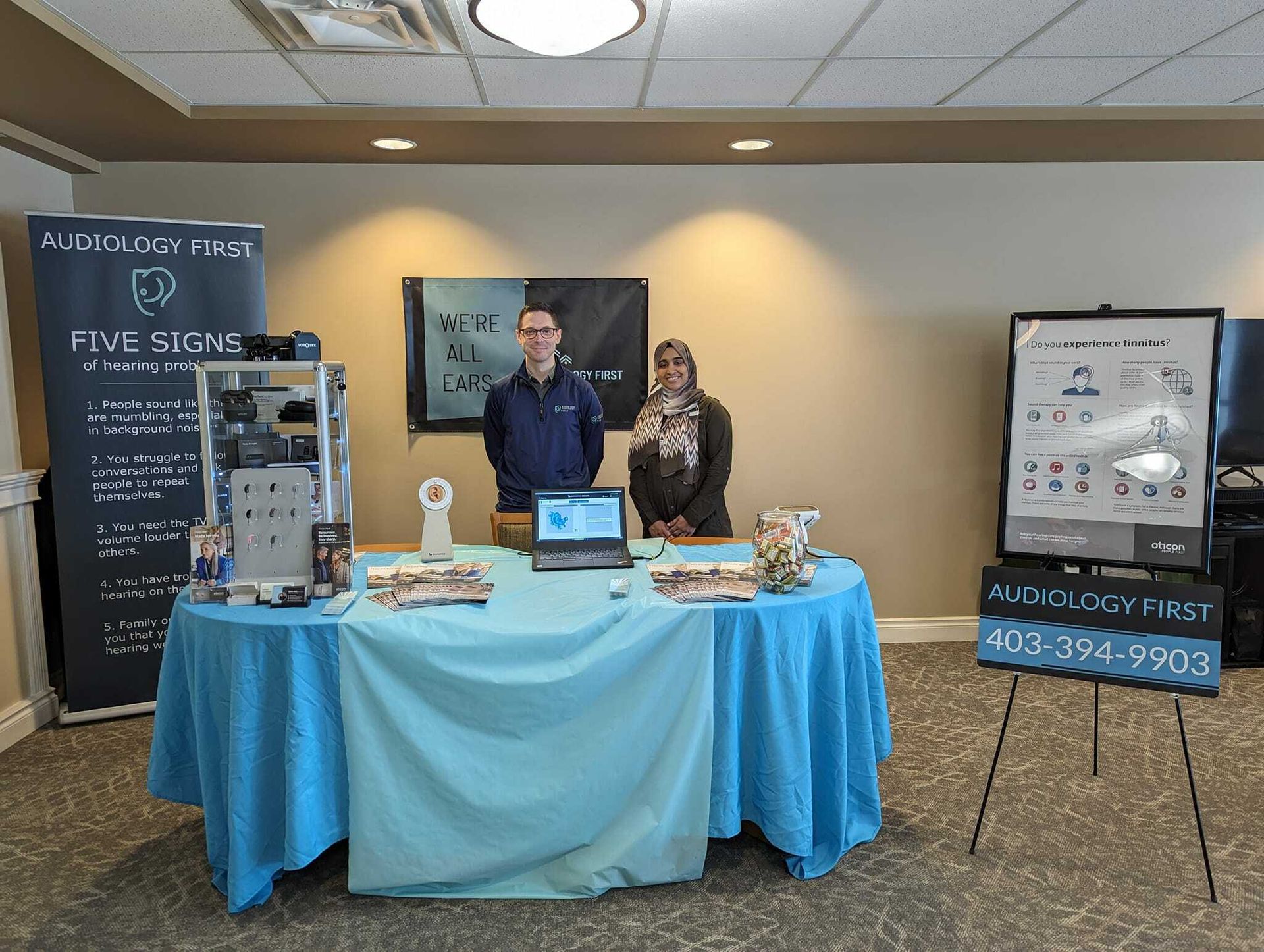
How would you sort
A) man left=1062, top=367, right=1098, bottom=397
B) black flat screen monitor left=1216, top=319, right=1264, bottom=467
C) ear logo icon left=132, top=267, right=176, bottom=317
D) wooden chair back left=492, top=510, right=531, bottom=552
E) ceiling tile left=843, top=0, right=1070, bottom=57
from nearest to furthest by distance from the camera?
1. ceiling tile left=843, top=0, right=1070, bottom=57
2. wooden chair back left=492, top=510, right=531, bottom=552
3. ear logo icon left=132, top=267, right=176, bottom=317
4. man left=1062, top=367, right=1098, bottom=397
5. black flat screen monitor left=1216, top=319, right=1264, bottom=467

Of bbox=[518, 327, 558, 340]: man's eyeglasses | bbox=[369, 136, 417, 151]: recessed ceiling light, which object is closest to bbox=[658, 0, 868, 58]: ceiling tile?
bbox=[518, 327, 558, 340]: man's eyeglasses

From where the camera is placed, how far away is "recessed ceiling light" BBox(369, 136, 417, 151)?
3598 millimetres

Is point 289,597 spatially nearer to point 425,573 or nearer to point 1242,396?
point 425,573

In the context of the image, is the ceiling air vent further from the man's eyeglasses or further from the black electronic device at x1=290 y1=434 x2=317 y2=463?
the black electronic device at x1=290 y1=434 x2=317 y2=463

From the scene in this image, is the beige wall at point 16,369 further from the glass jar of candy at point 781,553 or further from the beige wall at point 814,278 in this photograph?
the glass jar of candy at point 781,553

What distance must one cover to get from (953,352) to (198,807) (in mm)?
3961

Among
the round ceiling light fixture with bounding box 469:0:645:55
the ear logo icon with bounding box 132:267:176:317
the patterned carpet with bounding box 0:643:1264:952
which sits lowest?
the patterned carpet with bounding box 0:643:1264:952

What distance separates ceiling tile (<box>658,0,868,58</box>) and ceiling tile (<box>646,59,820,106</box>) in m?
0.09

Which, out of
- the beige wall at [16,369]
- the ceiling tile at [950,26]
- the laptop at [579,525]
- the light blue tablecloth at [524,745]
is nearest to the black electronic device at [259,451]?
the light blue tablecloth at [524,745]

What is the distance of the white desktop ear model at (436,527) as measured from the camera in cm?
264

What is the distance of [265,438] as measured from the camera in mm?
2340

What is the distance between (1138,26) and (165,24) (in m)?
3.10

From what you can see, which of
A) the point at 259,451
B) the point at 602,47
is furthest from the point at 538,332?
the point at 259,451

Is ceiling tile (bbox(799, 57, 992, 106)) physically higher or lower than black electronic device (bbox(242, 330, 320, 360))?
higher
